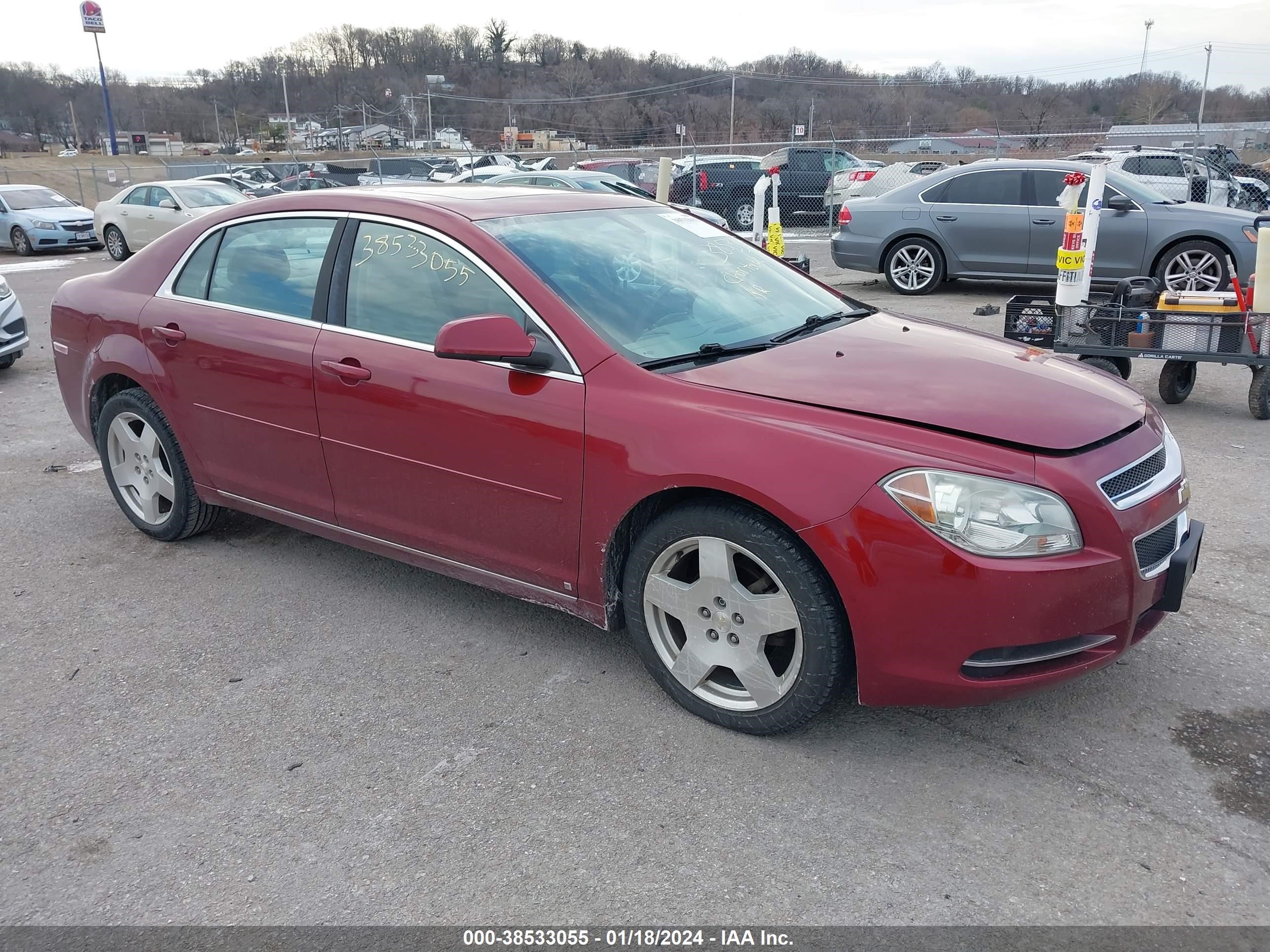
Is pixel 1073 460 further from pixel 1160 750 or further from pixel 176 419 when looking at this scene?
pixel 176 419

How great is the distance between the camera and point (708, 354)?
3.30 metres

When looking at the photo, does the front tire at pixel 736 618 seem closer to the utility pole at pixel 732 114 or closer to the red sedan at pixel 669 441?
the red sedan at pixel 669 441

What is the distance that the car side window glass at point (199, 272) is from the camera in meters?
4.34

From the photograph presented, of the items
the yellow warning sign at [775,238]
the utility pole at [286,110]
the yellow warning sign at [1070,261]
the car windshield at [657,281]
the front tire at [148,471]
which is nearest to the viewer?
the car windshield at [657,281]

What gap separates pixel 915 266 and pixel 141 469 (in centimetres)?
983

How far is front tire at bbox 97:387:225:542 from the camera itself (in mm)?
4531

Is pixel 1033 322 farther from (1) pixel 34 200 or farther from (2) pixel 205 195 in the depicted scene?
(1) pixel 34 200

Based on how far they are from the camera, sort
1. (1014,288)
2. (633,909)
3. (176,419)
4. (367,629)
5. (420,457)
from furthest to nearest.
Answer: (1014,288)
(176,419)
(367,629)
(420,457)
(633,909)

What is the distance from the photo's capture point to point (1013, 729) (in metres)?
3.11

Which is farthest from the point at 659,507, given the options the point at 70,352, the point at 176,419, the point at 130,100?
the point at 130,100

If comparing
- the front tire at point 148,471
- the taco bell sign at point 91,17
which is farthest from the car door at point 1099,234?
the taco bell sign at point 91,17

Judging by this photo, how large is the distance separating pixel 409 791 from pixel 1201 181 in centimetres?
1751

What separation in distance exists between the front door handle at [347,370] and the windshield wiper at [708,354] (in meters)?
1.11

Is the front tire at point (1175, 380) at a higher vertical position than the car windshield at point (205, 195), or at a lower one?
lower
